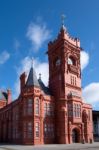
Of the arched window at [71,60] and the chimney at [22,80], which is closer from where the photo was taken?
the chimney at [22,80]

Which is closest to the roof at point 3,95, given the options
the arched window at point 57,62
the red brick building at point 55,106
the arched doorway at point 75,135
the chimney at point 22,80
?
the red brick building at point 55,106

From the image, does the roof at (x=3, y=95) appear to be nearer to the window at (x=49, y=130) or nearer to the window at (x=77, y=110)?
the window at (x=49, y=130)

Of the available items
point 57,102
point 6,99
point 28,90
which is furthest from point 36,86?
point 6,99

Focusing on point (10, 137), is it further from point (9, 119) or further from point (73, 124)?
point (73, 124)

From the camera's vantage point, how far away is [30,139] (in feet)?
176

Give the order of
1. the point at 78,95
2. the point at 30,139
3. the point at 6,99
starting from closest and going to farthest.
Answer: the point at 30,139
the point at 78,95
the point at 6,99

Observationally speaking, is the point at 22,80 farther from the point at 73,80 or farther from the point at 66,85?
the point at 73,80

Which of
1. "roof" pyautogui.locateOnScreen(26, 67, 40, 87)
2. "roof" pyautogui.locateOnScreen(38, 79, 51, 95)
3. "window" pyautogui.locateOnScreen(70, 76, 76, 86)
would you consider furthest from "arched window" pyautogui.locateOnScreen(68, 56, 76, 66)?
"roof" pyautogui.locateOnScreen(26, 67, 40, 87)

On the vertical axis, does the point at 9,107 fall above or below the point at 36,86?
below

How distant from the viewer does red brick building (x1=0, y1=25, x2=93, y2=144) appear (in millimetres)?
55688

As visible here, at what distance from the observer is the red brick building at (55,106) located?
5569 cm

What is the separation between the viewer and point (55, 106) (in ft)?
198

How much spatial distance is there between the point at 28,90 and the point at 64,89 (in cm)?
891

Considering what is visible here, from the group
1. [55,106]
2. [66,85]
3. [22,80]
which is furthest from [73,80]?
[22,80]
